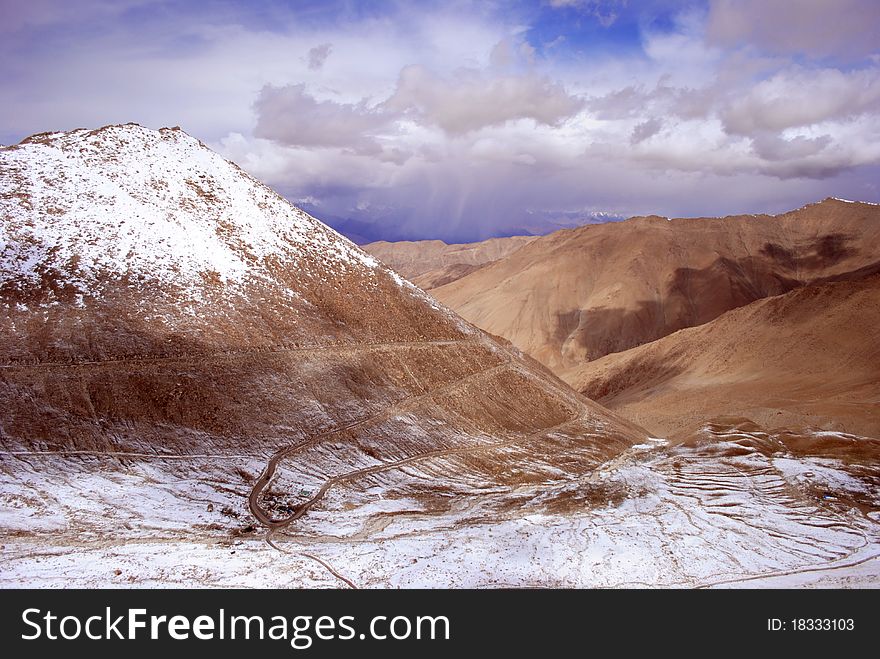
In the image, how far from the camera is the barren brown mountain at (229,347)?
3206cm

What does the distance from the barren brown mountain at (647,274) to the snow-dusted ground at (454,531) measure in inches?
2605

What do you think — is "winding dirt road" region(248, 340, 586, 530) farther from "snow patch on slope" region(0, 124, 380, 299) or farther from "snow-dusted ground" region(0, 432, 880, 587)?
"snow patch on slope" region(0, 124, 380, 299)

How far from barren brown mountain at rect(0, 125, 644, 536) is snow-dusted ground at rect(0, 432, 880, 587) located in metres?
1.85

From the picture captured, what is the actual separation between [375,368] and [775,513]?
2365 centimetres

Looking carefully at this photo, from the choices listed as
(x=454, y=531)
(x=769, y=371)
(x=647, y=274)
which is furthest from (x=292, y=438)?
(x=647, y=274)

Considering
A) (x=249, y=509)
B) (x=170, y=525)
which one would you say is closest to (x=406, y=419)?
(x=249, y=509)

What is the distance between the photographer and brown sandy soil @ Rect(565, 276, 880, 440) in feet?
160

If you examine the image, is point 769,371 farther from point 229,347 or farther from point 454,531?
point 229,347

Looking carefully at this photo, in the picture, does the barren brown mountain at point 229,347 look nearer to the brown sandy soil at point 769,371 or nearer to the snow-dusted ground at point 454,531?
the snow-dusted ground at point 454,531

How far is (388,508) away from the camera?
2948 centimetres

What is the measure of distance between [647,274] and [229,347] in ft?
324

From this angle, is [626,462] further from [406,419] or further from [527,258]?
[527,258]

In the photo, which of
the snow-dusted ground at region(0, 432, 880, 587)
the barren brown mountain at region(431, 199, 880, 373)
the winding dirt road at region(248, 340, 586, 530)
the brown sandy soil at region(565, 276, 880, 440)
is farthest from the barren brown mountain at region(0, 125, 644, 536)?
the barren brown mountain at region(431, 199, 880, 373)

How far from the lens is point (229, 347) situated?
3759cm
